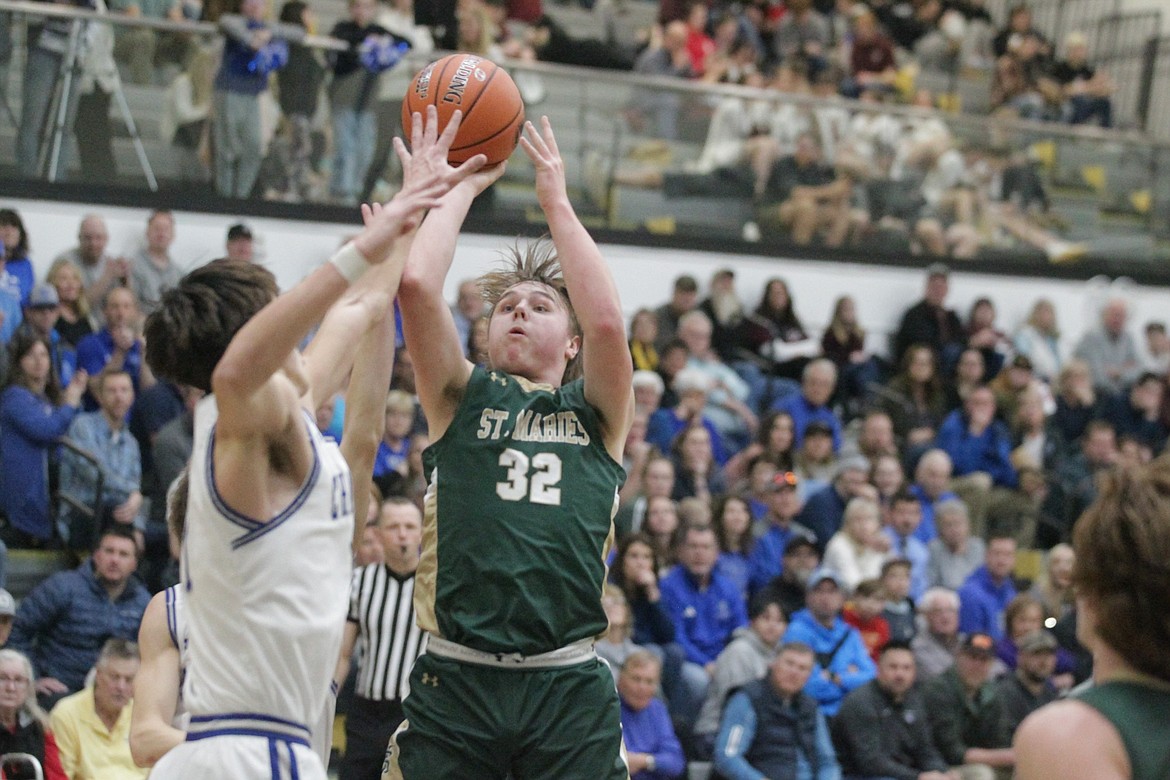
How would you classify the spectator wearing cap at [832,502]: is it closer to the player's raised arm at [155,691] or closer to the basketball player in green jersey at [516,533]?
the basketball player in green jersey at [516,533]

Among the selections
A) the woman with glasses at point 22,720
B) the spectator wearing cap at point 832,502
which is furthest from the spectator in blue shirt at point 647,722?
the woman with glasses at point 22,720

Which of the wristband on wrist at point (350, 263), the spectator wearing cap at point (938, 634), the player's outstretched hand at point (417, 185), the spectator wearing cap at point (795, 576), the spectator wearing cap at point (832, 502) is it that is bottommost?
the spectator wearing cap at point (938, 634)

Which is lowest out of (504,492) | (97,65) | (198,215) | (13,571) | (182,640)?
(13,571)

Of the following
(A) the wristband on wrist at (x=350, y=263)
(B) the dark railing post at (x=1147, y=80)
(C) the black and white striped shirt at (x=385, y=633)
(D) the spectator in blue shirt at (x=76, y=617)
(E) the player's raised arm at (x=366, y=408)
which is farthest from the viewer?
(B) the dark railing post at (x=1147, y=80)

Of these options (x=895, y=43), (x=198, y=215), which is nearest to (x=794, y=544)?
(x=198, y=215)

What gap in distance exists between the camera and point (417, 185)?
3697 millimetres

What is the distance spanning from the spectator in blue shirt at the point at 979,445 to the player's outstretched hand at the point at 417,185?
971 cm

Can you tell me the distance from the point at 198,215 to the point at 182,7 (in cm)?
169

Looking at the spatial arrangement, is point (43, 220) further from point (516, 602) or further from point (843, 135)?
point (516, 602)

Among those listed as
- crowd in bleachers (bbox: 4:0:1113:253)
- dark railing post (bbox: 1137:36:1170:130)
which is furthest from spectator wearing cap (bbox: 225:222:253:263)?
dark railing post (bbox: 1137:36:1170:130)

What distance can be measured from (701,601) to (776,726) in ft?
3.85

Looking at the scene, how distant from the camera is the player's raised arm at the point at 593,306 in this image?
4.43 m

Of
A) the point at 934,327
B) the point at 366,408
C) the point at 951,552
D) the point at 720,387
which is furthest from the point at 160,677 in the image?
the point at 934,327

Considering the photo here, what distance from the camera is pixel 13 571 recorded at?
930 centimetres
